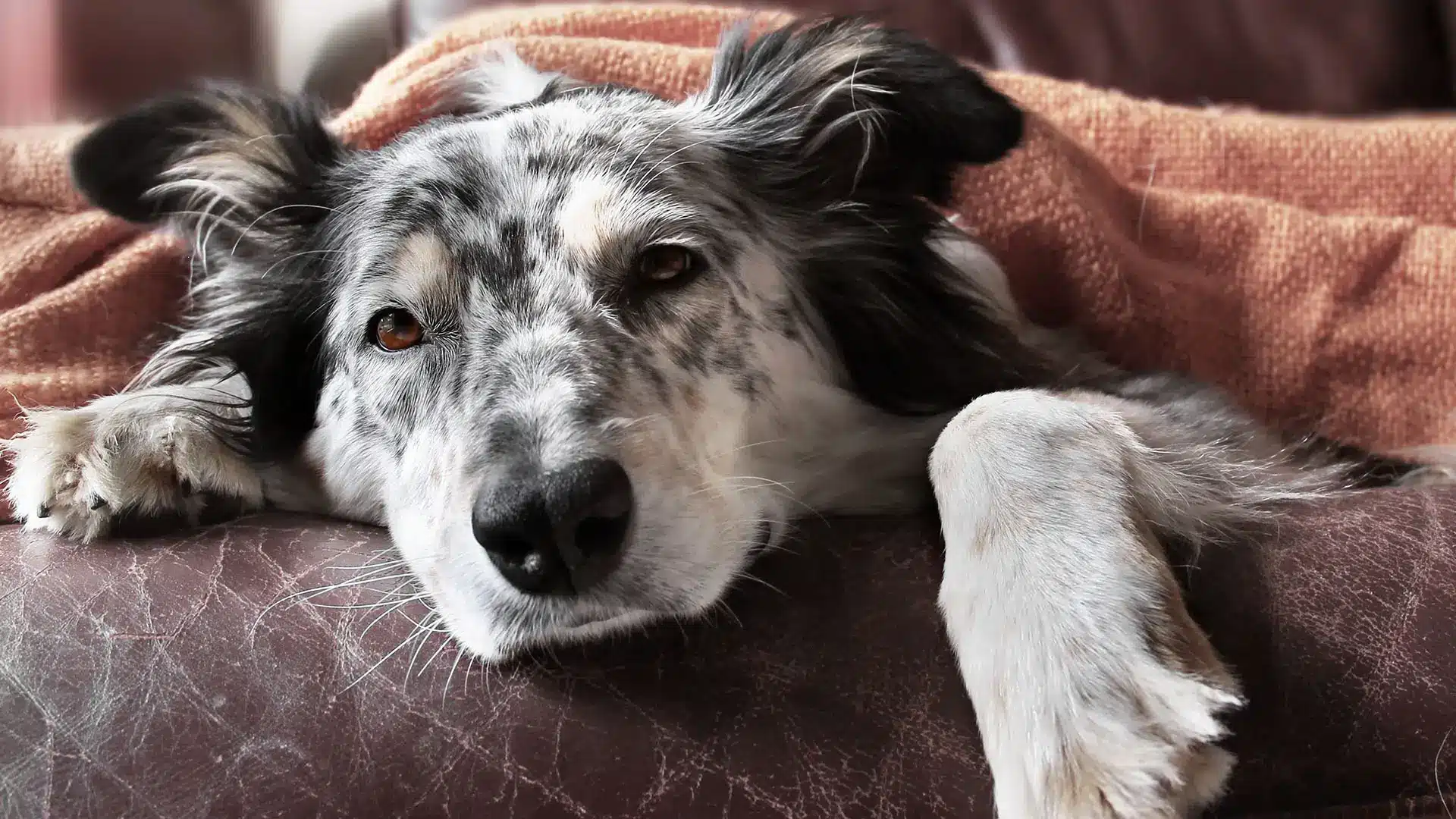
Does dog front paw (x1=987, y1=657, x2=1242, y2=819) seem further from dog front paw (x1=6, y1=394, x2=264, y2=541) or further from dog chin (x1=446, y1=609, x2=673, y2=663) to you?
dog front paw (x1=6, y1=394, x2=264, y2=541)

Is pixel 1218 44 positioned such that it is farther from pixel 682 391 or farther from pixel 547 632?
pixel 547 632

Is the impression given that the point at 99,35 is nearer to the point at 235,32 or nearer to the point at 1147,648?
the point at 235,32

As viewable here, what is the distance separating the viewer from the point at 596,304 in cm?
120

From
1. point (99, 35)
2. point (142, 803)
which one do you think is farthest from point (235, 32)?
point (142, 803)

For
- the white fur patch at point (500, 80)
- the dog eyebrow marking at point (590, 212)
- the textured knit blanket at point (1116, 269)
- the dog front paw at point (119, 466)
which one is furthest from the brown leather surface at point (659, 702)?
the white fur patch at point (500, 80)

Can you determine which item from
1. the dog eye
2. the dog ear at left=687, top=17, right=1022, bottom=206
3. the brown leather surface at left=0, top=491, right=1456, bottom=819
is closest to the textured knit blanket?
the dog ear at left=687, top=17, right=1022, bottom=206

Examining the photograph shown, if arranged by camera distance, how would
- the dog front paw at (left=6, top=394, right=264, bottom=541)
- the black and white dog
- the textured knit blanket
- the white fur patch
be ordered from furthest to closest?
1. the white fur patch
2. the textured knit blanket
3. the dog front paw at (left=6, top=394, right=264, bottom=541)
4. the black and white dog

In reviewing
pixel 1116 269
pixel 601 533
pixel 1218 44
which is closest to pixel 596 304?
pixel 601 533

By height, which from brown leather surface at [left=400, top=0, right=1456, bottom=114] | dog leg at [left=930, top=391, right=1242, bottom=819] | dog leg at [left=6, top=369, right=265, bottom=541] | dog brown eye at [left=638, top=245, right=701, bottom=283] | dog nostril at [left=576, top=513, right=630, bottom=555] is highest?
dog brown eye at [left=638, top=245, right=701, bottom=283]

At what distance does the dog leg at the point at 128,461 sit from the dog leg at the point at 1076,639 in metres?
0.94

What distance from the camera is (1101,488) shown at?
938mm

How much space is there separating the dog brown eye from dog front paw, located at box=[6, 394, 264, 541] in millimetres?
616

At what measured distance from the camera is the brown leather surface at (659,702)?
2.71ft

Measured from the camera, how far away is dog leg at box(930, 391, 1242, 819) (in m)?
0.77
